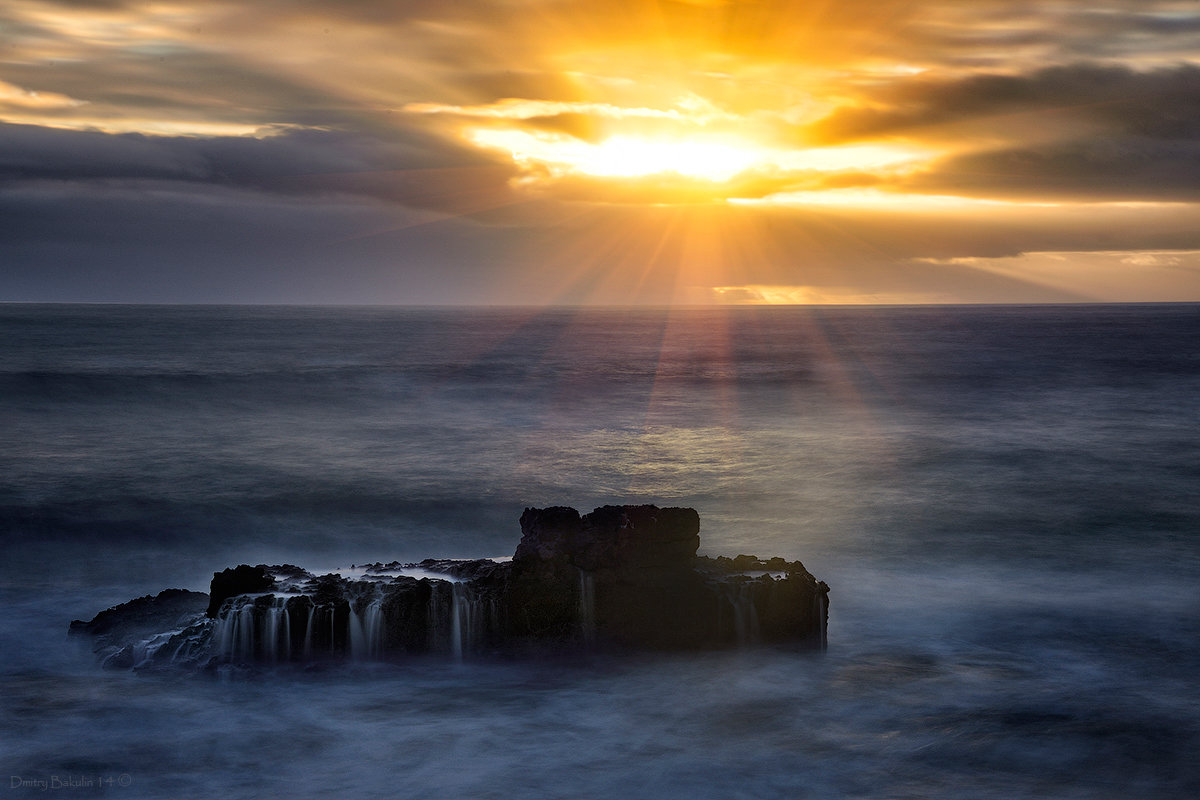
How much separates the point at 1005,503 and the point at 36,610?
70.0ft

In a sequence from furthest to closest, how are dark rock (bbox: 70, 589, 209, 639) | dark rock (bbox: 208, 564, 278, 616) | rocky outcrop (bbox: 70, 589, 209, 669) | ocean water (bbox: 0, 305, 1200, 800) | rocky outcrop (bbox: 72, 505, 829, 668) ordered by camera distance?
dark rock (bbox: 70, 589, 209, 639) < rocky outcrop (bbox: 70, 589, 209, 669) < dark rock (bbox: 208, 564, 278, 616) < rocky outcrop (bbox: 72, 505, 829, 668) < ocean water (bbox: 0, 305, 1200, 800)

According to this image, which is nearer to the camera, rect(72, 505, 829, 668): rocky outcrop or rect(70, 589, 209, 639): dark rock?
rect(72, 505, 829, 668): rocky outcrop

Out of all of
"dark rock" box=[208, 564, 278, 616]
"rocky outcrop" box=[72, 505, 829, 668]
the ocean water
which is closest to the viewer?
the ocean water

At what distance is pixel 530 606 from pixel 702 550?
8.08 metres

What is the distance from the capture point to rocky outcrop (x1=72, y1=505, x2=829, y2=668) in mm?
12453

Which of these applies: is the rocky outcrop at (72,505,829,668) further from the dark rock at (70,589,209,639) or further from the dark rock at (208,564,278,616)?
the dark rock at (70,589,209,639)

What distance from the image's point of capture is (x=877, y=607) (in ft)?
53.2

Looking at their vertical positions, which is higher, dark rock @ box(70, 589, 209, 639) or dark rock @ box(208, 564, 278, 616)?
dark rock @ box(208, 564, 278, 616)

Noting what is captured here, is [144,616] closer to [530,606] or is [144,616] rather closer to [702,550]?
[530,606]

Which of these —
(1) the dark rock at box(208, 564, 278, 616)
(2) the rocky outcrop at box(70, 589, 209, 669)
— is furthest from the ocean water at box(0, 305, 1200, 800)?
(1) the dark rock at box(208, 564, 278, 616)

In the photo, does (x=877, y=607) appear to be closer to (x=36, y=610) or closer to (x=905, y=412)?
(x=36, y=610)

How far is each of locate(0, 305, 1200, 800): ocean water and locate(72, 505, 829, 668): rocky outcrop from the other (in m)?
0.33

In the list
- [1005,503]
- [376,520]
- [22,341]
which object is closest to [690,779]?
[376,520]

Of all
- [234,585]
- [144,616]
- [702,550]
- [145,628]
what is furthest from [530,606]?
[702,550]
